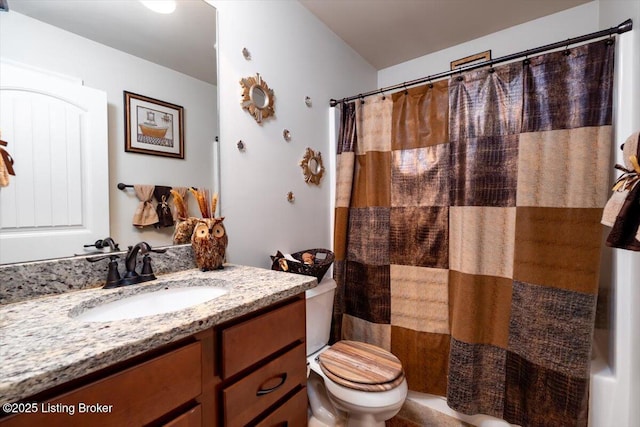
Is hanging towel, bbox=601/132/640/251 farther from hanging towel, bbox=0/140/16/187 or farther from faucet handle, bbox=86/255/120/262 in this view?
hanging towel, bbox=0/140/16/187

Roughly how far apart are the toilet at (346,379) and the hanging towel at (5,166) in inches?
45.7


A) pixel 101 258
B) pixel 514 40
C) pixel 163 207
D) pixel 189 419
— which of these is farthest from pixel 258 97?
pixel 514 40

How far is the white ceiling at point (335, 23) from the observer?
3.00 feet

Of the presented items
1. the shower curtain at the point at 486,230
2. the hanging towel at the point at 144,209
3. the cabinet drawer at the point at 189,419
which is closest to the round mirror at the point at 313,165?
the shower curtain at the point at 486,230

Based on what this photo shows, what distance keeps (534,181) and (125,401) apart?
64.5 inches

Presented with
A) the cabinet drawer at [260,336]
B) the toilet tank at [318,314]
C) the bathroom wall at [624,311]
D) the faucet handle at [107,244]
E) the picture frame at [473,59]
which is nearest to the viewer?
the cabinet drawer at [260,336]

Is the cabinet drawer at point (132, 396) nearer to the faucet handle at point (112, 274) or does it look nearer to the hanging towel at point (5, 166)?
the faucet handle at point (112, 274)

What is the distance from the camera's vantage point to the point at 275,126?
1498 millimetres

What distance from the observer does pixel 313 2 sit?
1.64 metres

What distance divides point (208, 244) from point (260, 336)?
1.57 feet

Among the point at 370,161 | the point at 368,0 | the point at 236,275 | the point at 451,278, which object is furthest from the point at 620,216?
the point at 368,0

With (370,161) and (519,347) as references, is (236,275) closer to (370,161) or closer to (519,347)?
(370,161)

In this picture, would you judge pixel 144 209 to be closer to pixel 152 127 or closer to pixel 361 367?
pixel 152 127

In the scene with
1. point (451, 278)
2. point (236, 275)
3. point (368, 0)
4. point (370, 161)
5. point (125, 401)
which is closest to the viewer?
point (125, 401)
